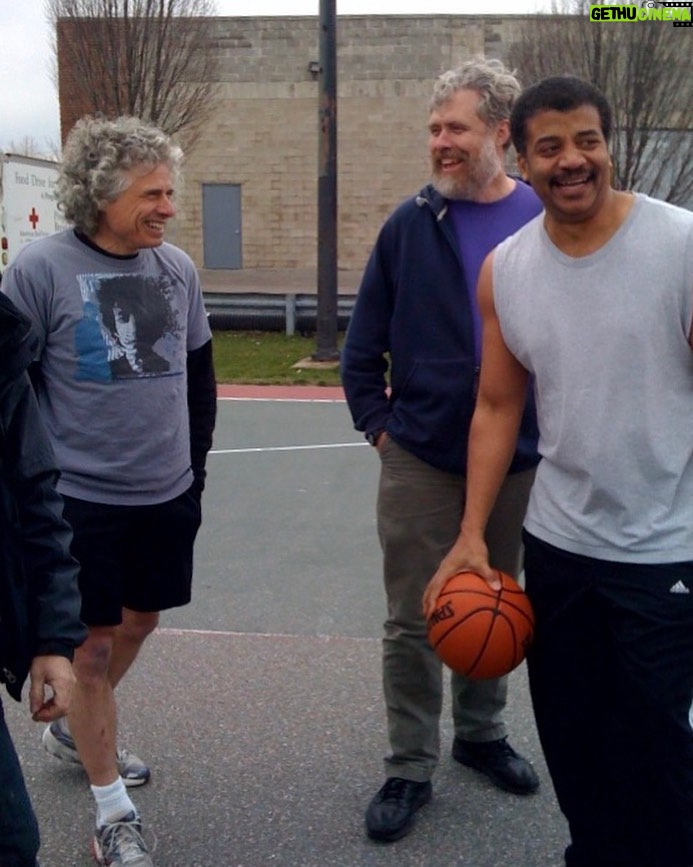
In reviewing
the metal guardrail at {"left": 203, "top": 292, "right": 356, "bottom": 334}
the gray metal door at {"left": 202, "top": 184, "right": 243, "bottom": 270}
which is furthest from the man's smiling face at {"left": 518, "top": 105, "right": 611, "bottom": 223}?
the gray metal door at {"left": 202, "top": 184, "right": 243, "bottom": 270}

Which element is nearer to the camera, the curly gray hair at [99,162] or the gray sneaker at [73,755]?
the curly gray hair at [99,162]

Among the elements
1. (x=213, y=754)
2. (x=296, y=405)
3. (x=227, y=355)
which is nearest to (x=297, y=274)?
(x=227, y=355)

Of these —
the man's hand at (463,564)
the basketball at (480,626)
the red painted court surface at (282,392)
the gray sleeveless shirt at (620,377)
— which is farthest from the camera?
the red painted court surface at (282,392)

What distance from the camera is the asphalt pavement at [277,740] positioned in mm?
3355

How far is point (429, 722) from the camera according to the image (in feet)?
11.6

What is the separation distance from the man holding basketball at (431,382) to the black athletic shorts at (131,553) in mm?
622

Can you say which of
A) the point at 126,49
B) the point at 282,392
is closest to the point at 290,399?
the point at 282,392

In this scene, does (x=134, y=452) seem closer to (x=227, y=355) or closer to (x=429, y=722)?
(x=429, y=722)

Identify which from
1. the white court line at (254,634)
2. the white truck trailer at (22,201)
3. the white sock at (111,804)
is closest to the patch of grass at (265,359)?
the white truck trailer at (22,201)

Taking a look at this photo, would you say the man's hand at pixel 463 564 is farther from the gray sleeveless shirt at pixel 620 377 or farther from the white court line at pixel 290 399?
the white court line at pixel 290 399

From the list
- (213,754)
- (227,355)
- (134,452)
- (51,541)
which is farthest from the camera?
(227,355)

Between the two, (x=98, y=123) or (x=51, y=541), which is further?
(x=98, y=123)

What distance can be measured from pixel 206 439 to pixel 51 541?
1380mm

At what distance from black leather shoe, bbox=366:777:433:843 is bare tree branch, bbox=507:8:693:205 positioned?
52.7 ft
